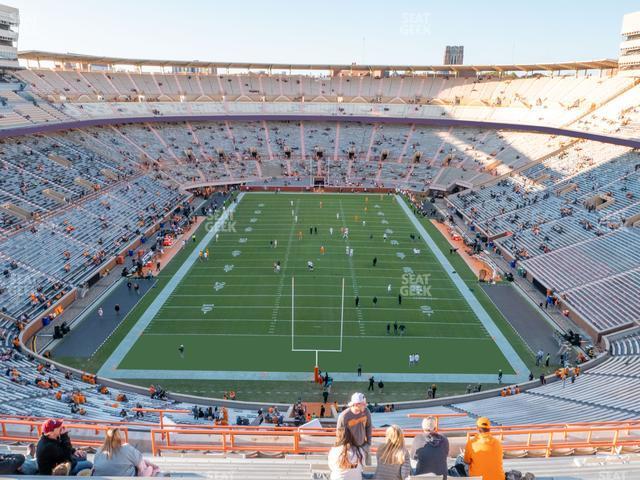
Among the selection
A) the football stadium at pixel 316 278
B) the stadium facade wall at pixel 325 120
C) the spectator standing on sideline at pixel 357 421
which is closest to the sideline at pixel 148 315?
the football stadium at pixel 316 278

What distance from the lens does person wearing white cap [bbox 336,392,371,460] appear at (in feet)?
17.6

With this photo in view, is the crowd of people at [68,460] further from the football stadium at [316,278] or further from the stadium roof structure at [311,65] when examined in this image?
the stadium roof structure at [311,65]

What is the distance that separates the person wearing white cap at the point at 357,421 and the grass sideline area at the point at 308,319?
1242 centimetres

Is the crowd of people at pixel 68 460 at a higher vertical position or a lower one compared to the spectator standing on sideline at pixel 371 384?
higher

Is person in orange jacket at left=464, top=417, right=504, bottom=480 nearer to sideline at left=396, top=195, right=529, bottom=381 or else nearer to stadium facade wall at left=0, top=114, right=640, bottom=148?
sideline at left=396, top=195, right=529, bottom=381

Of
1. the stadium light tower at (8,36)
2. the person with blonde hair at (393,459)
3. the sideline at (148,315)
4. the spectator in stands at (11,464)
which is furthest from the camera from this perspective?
the stadium light tower at (8,36)

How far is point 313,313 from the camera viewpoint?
78.0 feet

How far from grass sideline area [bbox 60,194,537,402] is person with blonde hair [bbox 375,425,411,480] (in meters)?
12.9

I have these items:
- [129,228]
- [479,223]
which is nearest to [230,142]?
[129,228]

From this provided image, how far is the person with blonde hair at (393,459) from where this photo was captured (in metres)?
4.86

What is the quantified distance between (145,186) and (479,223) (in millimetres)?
27047

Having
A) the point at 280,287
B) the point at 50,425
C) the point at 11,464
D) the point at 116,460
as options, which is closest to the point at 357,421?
the point at 116,460

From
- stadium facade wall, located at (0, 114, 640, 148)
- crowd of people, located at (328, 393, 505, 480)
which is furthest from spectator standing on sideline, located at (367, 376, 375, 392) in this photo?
stadium facade wall, located at (0, 114, 640, 148)

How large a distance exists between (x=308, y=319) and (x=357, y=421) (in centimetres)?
1790
